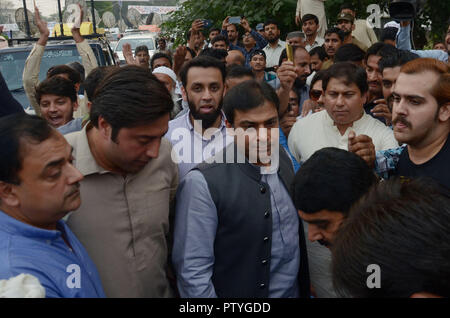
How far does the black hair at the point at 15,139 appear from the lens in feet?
4.26

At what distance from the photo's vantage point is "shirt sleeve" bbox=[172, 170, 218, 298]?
1.69 m

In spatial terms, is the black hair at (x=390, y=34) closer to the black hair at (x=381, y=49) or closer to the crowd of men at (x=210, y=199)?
the black hair at (x=381, y=49)

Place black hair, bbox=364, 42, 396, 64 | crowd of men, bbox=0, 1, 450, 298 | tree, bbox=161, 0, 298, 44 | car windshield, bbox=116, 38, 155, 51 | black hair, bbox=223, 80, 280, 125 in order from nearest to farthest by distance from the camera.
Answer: crowd of men, bbox=0, 1, 450, 298 < black hair, bbox=223, 80, 280, 125 < black hair, bbox=364, 42, 396, 64 < tree, bbox=161, 0, 298, 44 < car windshield, bbox=116, 38, 155, 51

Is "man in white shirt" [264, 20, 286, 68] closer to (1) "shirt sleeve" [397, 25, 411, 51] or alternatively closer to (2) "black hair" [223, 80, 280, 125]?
(1) "shirt sleeve" [397, 25, 411, 51]

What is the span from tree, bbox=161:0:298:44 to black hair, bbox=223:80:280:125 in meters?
6.25

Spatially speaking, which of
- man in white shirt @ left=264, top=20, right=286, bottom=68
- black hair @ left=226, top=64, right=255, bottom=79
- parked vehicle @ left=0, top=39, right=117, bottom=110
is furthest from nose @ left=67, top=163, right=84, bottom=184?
man in white shirt @ left=264, top=20, right=286, bottom=68

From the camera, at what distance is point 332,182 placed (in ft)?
5.00

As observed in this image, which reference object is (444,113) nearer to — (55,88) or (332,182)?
(332,182)

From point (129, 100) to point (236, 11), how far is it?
744 centimetres

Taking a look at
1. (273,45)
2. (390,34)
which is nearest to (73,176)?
(390,34)

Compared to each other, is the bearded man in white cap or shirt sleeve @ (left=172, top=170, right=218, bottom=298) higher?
the bearded man in white cap

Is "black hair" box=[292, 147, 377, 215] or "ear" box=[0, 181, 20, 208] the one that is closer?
"ear" box=[0, 181, 20, 208]

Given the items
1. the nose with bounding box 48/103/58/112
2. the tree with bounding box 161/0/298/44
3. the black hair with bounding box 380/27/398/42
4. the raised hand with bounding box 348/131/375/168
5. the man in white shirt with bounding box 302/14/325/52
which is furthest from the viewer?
the tree with bounding box 161/0/298/44

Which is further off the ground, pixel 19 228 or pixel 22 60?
pixel 22 60
